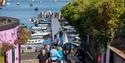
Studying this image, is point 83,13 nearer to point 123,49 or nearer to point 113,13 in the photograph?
point 113,13

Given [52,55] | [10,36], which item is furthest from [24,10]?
[10,36]

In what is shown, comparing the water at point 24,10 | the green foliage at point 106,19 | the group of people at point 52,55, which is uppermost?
the green foliage at point 106,19

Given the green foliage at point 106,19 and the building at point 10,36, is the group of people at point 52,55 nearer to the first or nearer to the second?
the building at point 10,36

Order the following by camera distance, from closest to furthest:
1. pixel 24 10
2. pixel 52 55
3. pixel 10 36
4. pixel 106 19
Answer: pixel 10 36, pixel 52 55, pixel 106 19, pixel 24 10

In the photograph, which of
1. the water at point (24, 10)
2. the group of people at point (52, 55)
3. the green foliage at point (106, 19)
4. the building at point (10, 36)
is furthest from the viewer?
the water at point (24, 10)

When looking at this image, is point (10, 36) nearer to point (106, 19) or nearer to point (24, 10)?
point (106, 19)

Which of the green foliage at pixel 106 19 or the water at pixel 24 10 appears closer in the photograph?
the green foliage at pixel 106 19

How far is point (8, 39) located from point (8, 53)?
319mm

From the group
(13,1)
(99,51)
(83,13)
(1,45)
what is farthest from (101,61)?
(13,1)

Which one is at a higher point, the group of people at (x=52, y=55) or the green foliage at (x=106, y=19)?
the green foliage at (x=106, y=19)

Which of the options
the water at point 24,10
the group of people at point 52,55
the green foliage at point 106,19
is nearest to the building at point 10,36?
the group of people at point 52,55

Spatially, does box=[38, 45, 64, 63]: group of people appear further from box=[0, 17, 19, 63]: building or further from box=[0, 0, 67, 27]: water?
box=[0, 0, 67, 27]: water

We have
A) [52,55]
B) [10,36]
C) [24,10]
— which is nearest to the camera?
[10,36]

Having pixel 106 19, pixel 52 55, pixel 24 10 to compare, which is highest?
pixel 106 19
